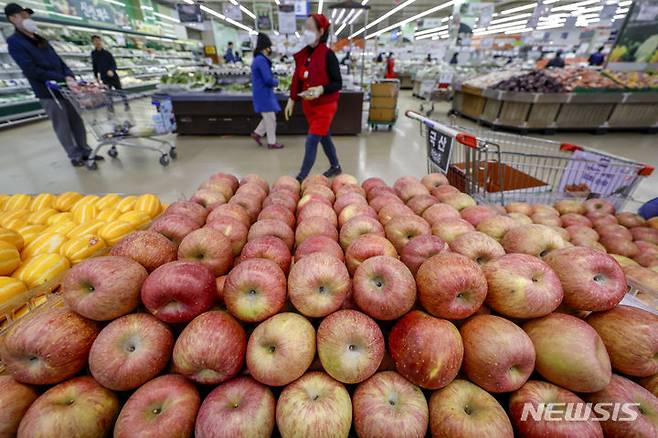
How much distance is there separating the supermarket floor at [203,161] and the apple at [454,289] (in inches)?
130

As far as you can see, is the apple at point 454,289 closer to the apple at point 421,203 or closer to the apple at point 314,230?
the apple at point 314,230

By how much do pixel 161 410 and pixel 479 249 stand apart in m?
1.13

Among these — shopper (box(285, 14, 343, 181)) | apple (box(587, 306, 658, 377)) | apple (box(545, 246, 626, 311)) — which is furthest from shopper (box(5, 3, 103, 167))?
apple (box(587, 306, 658, 377))

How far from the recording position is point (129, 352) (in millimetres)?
832

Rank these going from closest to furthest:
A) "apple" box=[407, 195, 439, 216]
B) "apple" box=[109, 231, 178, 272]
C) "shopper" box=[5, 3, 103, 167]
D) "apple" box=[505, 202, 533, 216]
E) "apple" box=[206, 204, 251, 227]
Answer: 1. "apple" box=[109, 231, 178, 272]
2. "apple" box=[206, 204, 251, 227]
3. "apple" box=[407, 195, 439, 216]
4. "apple" box=[505, 202, 533, 216]
5. "shopper" box=[5, 3, 103, 167]

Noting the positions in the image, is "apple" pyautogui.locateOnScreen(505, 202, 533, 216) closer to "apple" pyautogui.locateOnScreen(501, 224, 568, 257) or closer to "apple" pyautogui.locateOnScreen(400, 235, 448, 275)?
"apple" pyautogui.locateOnScreen(501, 224, 568, 257)

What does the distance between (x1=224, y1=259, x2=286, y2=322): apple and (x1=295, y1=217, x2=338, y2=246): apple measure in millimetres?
414

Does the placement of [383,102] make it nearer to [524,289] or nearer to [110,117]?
[110,117]

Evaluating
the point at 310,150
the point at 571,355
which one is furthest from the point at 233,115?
the point at 571,355

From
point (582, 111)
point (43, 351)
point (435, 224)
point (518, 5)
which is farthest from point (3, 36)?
point (518, 5)

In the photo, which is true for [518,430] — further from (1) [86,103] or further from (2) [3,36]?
(2) [3,36]

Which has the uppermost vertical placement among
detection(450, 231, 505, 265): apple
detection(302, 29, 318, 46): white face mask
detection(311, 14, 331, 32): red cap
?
detection(311, 14, 331, 32): red cap

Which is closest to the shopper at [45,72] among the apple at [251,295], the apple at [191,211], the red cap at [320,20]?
the red cap at [320,20]

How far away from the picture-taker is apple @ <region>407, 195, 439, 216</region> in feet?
5.29
